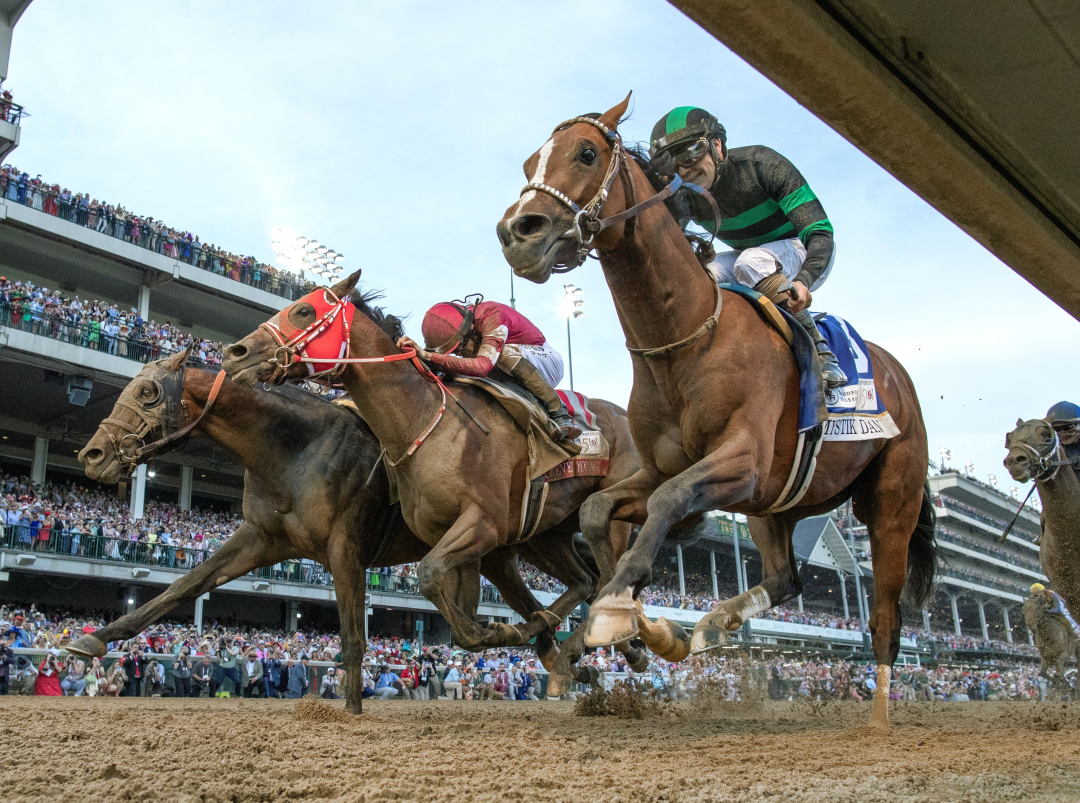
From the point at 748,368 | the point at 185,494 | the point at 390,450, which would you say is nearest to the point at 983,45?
the point at 748,368

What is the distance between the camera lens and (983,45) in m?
2.62

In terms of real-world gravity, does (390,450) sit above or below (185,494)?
below

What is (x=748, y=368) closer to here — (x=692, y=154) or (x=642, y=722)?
(x=692, y=154)

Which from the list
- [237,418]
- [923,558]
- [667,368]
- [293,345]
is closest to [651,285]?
[667,368]

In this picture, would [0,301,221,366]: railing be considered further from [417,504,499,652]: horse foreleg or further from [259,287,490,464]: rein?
[417,504,499,652]: horse foreleg

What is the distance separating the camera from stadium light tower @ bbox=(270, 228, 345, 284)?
39500mm

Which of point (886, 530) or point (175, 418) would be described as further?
point (175, 418)

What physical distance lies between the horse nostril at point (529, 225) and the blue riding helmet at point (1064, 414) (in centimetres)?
599

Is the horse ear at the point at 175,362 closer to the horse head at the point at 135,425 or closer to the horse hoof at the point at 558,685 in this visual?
the horse head at the point at 135,425

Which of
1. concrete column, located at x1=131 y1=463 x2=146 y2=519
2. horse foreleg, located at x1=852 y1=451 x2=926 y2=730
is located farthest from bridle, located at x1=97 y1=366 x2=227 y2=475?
concrete column, located at x1=131 y1=463 x2=146 y2=519

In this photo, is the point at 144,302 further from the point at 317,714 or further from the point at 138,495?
the point at 317,714

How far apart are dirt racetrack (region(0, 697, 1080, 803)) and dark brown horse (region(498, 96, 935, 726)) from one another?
0.68 m

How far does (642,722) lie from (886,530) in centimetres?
222

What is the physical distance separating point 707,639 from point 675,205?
103 inches
